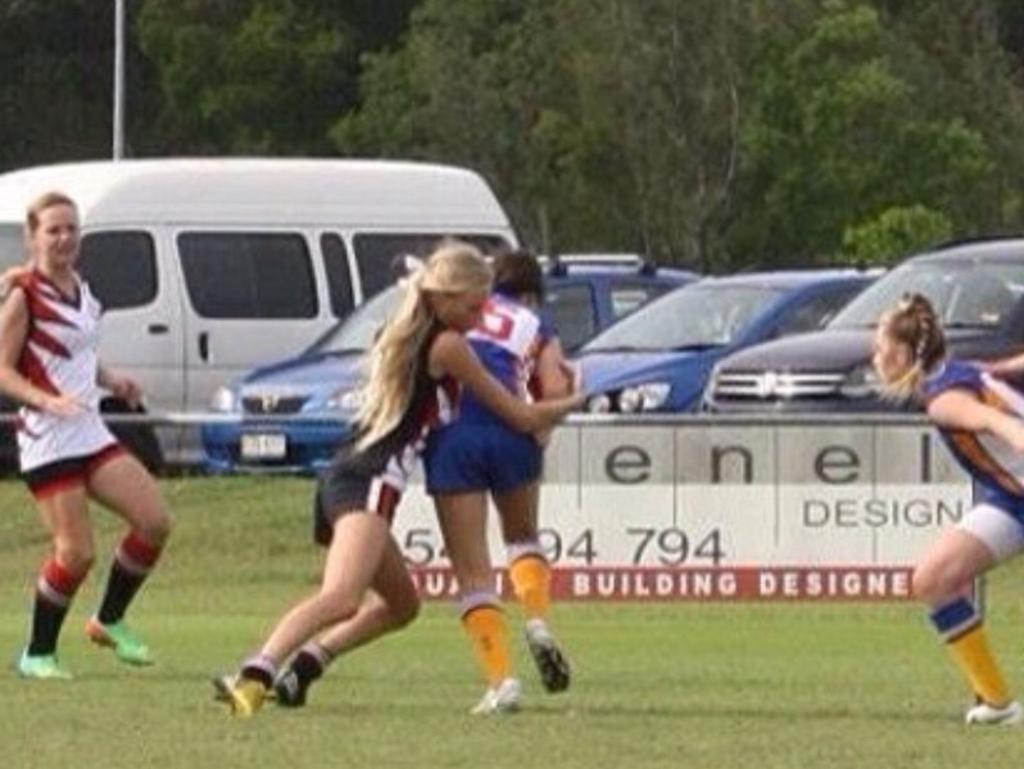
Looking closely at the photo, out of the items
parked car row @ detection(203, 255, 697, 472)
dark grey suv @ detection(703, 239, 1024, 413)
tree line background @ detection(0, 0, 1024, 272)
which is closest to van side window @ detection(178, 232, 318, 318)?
parked car row @ detection(203, 255, 697, 472)

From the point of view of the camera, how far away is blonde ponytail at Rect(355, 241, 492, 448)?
48.9 feet

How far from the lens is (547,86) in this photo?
61000mm

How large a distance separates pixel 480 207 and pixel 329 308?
150 centimetres

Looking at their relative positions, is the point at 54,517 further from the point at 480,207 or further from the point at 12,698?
the point at 480,207

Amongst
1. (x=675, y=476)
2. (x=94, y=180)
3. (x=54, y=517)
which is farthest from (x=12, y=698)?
(x=94, y=180)

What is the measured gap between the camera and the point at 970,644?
14945mm

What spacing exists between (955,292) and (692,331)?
300cm

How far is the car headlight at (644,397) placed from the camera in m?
29.6

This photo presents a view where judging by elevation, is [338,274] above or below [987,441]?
below

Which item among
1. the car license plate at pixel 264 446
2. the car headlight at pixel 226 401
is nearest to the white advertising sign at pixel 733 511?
the car license plate at pixel 264 446

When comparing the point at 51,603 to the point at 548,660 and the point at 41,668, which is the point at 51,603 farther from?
the point at 548,660

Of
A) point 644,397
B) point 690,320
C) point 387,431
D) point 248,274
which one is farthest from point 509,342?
point 248,274

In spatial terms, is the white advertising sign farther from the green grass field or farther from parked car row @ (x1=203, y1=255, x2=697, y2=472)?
parked car row @ (x1=203, y1=255, x2=697, y2=472)

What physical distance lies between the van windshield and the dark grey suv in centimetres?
536
